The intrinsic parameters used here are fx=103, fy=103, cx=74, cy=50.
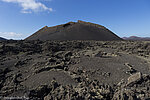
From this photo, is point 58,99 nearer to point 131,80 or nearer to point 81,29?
point 131,80

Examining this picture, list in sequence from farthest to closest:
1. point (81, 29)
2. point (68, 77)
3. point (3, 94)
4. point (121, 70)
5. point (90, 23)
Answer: point (90, 23) < point (81, 29) < point (121, 70) < point (68, 77) < point (3, 94)

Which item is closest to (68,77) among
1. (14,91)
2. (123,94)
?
(14,91)

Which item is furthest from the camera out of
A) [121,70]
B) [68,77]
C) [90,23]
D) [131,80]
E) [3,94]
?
[90,23]

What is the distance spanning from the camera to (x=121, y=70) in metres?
3.62

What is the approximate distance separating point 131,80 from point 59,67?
2.30m

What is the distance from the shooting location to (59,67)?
3729 mm

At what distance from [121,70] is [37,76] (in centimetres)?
283

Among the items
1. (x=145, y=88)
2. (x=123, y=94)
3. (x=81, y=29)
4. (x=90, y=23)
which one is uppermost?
(x=90, y=23)

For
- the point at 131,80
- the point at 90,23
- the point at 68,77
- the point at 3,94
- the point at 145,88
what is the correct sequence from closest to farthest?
the point at 3,94 < the point at 145,88 < the point at 131,80 < the point at 68,77 < the point at 90,23

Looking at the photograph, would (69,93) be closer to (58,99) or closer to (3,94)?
(58,99)

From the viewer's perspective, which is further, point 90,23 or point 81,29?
point 90,23

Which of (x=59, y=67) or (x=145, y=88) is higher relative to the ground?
(x=59, y=67)

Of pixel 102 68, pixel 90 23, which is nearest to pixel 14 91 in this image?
pixel 102 68

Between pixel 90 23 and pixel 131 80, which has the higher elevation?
pixel 90 23
